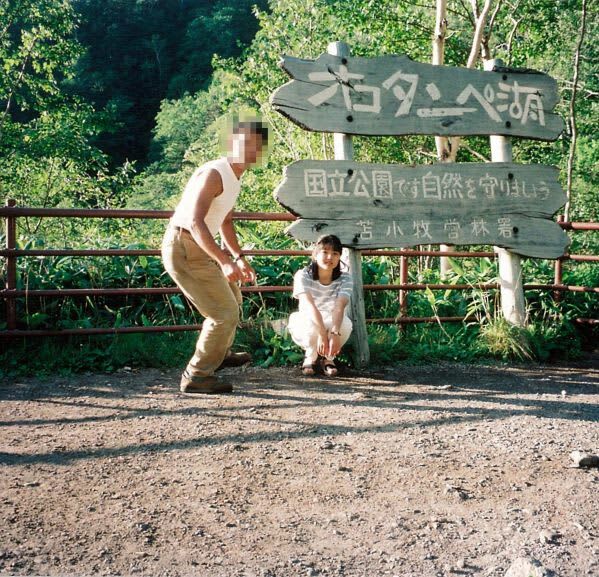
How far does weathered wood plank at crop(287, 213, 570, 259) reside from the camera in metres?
5.45

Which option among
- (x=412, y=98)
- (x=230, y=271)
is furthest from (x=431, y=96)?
(x=230, y=271)

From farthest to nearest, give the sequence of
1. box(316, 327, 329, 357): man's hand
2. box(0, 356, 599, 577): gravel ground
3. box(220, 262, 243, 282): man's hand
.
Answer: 1. box(316, 327, 329, 357): man's hand
2. box(220, 262, 243, 282): man's hand
3. box(0, 356, 599, 577): gravel ground

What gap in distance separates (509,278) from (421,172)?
1350 mm

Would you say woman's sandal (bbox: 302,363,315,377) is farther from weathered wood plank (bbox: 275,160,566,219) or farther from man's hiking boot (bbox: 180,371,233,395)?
weathered wood plank (bbox: 275,160,566,219)

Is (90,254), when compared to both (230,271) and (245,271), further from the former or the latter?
(230,271)

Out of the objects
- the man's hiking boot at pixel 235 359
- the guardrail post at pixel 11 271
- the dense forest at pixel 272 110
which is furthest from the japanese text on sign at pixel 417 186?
the guardrail post at pixel 11 271

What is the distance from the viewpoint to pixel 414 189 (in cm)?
572

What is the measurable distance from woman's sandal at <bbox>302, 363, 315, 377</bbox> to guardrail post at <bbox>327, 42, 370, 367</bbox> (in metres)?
0.49

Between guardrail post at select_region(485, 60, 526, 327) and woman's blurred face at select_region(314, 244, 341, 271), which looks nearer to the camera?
woman's blurred face at select_region(314, 244, 341, 271)

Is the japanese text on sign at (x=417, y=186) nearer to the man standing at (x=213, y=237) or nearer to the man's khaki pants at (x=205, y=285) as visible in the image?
the man standing at (x=213, y=237)

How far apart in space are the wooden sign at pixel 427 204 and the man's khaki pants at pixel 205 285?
113cm

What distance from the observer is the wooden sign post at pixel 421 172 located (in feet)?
17.7

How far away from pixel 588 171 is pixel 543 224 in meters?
17.7

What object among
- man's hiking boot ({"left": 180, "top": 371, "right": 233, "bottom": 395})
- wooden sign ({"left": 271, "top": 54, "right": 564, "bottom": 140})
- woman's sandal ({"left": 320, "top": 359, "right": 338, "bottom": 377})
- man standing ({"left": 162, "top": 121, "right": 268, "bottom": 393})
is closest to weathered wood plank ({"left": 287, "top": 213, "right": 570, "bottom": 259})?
wooden sign ({"left": 271, "top": 54, "right": 564, "bottom": 140})
